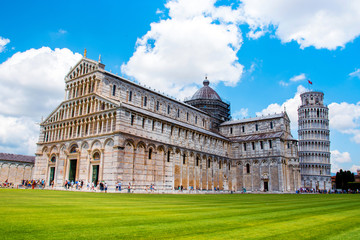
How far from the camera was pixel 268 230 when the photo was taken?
24.3 ft

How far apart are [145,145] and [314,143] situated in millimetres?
66267

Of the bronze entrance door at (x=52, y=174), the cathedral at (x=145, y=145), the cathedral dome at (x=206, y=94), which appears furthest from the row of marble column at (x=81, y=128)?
the cathedral dome at (x=206, y=94)

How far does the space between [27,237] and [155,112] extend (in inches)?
1752

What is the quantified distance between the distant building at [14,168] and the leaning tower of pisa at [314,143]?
75180mm

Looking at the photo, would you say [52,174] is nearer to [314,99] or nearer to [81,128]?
[81,128]

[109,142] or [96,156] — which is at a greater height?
[109,142]

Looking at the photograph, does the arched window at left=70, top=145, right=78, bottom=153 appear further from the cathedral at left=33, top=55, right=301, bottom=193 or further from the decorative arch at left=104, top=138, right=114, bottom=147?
the decorative arch at left=104, top=138, right=114, bottom=147

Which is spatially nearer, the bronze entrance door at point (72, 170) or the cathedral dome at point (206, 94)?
the bronze entrance door at point (72, 170)

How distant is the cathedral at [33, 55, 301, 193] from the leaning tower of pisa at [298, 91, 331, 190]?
28783 mm

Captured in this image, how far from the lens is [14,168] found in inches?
2238

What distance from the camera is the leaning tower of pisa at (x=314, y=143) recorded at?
85062mm

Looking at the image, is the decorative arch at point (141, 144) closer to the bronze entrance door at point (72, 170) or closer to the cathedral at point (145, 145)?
the cathedral at point (145, 145)

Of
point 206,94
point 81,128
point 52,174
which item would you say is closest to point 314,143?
point 206,94

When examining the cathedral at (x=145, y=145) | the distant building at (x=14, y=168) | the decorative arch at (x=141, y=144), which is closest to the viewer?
the cathedral at (x=145, y=145)
